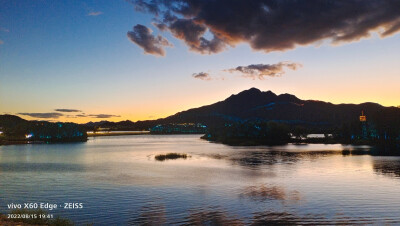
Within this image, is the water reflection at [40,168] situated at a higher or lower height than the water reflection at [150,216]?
higher

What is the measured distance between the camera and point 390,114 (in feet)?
554

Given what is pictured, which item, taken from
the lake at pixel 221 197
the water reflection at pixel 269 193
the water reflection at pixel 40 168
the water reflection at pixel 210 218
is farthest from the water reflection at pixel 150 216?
the water reflection at pixel 40 168

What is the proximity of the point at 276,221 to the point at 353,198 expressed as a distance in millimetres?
15997

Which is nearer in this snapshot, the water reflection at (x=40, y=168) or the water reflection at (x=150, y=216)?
the water reflection at (x=150, y=216)

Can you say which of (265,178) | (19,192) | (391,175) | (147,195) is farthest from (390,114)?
(19,192)

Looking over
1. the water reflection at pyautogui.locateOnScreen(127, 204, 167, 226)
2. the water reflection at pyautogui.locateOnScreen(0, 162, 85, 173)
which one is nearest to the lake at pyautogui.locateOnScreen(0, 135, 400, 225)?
the water reflection at pyautogui.locateOnScreen(127, 204, 167, 226)

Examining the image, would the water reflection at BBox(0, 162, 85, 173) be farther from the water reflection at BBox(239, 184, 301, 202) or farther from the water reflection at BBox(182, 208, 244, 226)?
the water reflection at BBox(182, 208, 244, 226)

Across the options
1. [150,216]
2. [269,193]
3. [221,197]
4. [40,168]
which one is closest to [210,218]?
[150,216]

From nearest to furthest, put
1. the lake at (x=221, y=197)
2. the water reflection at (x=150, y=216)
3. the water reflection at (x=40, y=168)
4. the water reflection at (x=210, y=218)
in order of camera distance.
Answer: the water reflection at (x=210, y=218), the water reflection at (x=150, y=216), the lake at (x=221, y=197), the water reflection at (x=40, y=168)

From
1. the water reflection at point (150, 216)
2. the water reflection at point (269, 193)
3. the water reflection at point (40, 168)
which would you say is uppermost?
the water reflection at point (40, 168)

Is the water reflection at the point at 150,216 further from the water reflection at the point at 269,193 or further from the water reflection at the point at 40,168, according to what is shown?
the water reflection at the point at 40,168

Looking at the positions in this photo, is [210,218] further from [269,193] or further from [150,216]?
[269,193]

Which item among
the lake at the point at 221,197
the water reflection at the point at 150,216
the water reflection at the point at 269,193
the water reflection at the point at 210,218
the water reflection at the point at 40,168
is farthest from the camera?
the water reflection at the point at 40,168

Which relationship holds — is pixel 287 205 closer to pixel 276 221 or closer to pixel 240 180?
pixel 276 221
